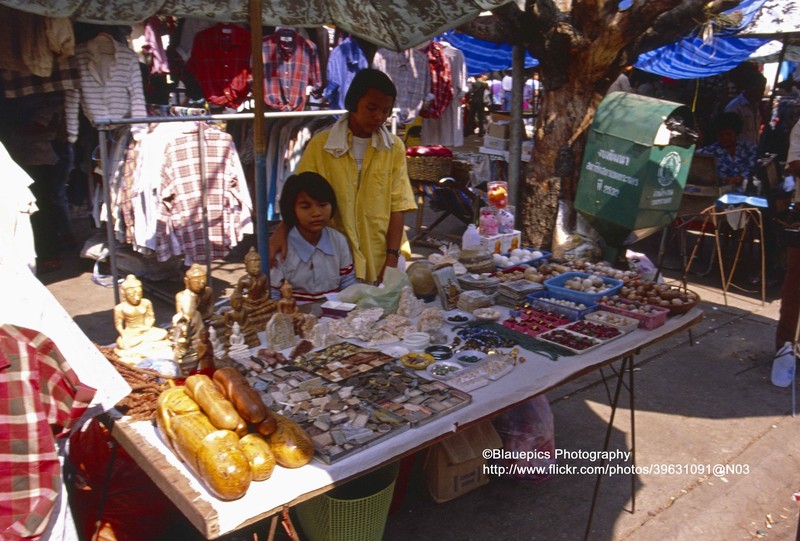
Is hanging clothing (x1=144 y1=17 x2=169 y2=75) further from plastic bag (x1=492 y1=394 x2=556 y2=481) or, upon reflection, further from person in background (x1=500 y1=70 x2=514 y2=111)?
person in background (x1=500 y1=70 x2=514 y2=111)

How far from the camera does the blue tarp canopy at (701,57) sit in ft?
28.1

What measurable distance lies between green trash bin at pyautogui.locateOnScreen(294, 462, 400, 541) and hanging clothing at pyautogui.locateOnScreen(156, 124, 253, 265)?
3.16m

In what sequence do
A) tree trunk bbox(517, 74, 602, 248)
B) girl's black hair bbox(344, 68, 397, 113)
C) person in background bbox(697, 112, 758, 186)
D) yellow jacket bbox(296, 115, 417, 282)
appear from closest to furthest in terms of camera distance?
girl's black hair bbox(344, 68, 397, 113), yellow jacket bbox(296, 115, 417, 282), tree trunk bbox(517, 74, 602, 248), person in background bbox(697, 112, 758, 186)

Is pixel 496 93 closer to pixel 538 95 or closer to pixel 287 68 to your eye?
pixel 538 95

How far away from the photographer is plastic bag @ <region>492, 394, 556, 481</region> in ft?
11.3

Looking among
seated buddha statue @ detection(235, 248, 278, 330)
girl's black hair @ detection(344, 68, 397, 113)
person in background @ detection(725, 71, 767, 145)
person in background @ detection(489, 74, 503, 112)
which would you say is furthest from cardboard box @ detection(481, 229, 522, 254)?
person in background @ detection(489, 74, 503, 112)

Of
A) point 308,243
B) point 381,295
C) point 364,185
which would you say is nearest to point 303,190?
point 308,243

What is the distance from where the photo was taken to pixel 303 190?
3438mm

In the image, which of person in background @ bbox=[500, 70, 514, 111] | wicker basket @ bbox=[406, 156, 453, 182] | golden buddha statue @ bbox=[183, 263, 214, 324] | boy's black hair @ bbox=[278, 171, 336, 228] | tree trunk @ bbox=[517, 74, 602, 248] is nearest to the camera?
golden buddha statue @ bbox=[183, 263, 214, 324]

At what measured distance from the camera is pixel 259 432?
1.99 m

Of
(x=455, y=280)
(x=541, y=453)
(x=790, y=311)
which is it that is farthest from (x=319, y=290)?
(x=790, y=311)

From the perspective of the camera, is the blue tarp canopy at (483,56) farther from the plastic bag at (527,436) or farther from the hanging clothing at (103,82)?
the plastic bag at (527,436)

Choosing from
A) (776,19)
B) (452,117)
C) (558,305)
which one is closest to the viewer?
(558,305)

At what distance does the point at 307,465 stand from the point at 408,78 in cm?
616
